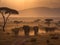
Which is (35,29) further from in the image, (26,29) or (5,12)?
(5,12)

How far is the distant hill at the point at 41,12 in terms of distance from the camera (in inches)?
119

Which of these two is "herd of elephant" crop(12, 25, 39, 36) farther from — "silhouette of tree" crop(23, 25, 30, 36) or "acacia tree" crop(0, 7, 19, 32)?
"acacia tree" crop(0, 7, 19, 32)

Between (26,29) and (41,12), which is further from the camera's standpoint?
(41,12)

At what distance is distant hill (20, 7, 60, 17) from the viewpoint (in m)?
3.04

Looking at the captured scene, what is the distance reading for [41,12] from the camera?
305cm

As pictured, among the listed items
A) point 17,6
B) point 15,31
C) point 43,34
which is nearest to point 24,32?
point 15,31

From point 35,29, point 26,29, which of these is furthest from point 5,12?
point 35,29

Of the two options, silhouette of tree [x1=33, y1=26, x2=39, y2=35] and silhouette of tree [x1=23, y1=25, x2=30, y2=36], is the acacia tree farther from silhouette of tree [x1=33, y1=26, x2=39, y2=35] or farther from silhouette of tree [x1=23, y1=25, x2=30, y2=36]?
silhouette of tree [x1=33, y1=26, x2=39, y2=35]

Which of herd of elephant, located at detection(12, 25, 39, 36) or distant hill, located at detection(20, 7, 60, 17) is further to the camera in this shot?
distant hill, located at detection(20, 7, 60, 17)

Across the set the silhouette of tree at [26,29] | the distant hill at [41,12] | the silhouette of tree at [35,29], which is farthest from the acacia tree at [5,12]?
the silhouette of tree at [35,29]

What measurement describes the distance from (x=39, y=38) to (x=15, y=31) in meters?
0.44

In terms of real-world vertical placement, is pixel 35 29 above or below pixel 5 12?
below

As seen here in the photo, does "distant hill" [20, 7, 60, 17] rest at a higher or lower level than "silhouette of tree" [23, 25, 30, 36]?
higher

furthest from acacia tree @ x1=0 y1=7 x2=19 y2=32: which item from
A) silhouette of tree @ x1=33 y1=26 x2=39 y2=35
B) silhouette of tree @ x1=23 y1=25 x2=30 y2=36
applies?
silhouette of tree @ x1=33 y1=26 x2=39 y2=35
